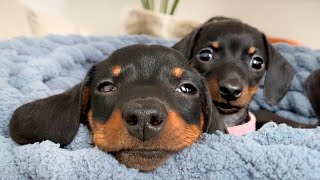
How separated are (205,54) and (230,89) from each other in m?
0.31

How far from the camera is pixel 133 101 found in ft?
4.10

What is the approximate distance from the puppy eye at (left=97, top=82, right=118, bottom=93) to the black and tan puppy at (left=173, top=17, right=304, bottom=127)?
2.05ft

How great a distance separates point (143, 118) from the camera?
1.19 m

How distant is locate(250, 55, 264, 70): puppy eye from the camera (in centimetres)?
225

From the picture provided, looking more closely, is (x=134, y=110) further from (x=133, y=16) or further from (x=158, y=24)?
(x=133, y=16)

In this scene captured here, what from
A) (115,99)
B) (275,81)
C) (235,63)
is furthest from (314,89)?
(115,99)

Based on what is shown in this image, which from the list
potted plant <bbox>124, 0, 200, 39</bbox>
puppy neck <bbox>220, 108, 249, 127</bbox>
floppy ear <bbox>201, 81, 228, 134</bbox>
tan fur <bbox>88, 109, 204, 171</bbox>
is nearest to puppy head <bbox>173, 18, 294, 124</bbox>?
puppy neck <bbox>220, 108, 249, 127</bbox>

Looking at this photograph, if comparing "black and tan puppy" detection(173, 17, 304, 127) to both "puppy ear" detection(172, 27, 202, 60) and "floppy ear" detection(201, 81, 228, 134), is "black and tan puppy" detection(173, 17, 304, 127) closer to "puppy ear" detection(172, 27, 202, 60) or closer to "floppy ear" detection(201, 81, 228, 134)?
"puppy ear" detection(172, 27, 202, 60)

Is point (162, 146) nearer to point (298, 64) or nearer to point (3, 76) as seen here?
point (3, 76)

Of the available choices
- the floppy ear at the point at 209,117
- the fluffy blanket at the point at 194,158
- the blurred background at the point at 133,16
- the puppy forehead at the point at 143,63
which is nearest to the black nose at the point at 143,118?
the fluffy blanket at the point at 194,158

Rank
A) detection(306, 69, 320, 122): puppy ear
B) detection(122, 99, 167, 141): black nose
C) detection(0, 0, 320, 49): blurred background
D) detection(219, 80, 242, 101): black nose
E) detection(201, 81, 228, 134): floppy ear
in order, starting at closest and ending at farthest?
1. detection(122, 99, 167, 141): black nose
2. detection(201, 81, 228, 134): floppy ear
3. detection(219, 80, 242, 101): black nose
4. detection(306, 69, 320, 122): puppy ear
5. detection(0, 0, 320, 49): blurred background

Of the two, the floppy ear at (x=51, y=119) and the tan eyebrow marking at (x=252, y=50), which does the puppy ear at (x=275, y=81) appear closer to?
the tan eyebrow marking at (x=252, y=50)

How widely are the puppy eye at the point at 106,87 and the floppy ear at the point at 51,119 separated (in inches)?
2.4

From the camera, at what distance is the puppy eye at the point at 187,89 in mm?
1549
